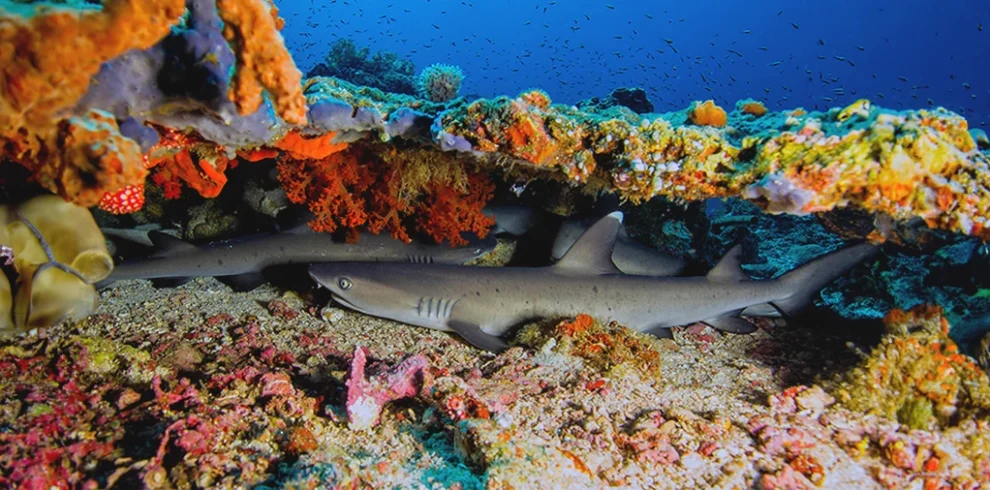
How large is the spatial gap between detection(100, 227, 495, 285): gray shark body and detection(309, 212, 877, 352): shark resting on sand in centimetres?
92

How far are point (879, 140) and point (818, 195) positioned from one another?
0.40 m

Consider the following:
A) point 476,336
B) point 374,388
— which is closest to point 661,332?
point 476,336

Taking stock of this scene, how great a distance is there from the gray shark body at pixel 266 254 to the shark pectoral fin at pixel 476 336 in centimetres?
142

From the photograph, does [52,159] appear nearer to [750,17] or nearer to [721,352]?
[721,352]

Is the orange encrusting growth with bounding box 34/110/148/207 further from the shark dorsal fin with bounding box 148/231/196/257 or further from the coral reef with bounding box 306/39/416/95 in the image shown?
the coral reef with bounding box 306/39/416/95

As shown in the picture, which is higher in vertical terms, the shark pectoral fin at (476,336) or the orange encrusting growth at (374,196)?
the orange encrusting growth at (374,196)

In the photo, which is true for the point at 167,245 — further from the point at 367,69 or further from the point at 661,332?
the point at 367,69

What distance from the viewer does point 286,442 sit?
2.38 meters

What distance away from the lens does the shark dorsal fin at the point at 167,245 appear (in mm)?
5043

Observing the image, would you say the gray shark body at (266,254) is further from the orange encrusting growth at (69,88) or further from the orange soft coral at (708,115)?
the orange encrusting growth at (69,88)

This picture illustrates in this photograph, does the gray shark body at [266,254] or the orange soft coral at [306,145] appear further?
the gray shark body at [266,254]

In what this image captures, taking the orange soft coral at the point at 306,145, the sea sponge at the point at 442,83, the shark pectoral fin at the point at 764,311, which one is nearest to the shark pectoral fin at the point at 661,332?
the shark pectoral fin at the point at 764,311

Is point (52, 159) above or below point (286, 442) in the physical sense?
above

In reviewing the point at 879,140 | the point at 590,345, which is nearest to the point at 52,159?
the point at 590,345
